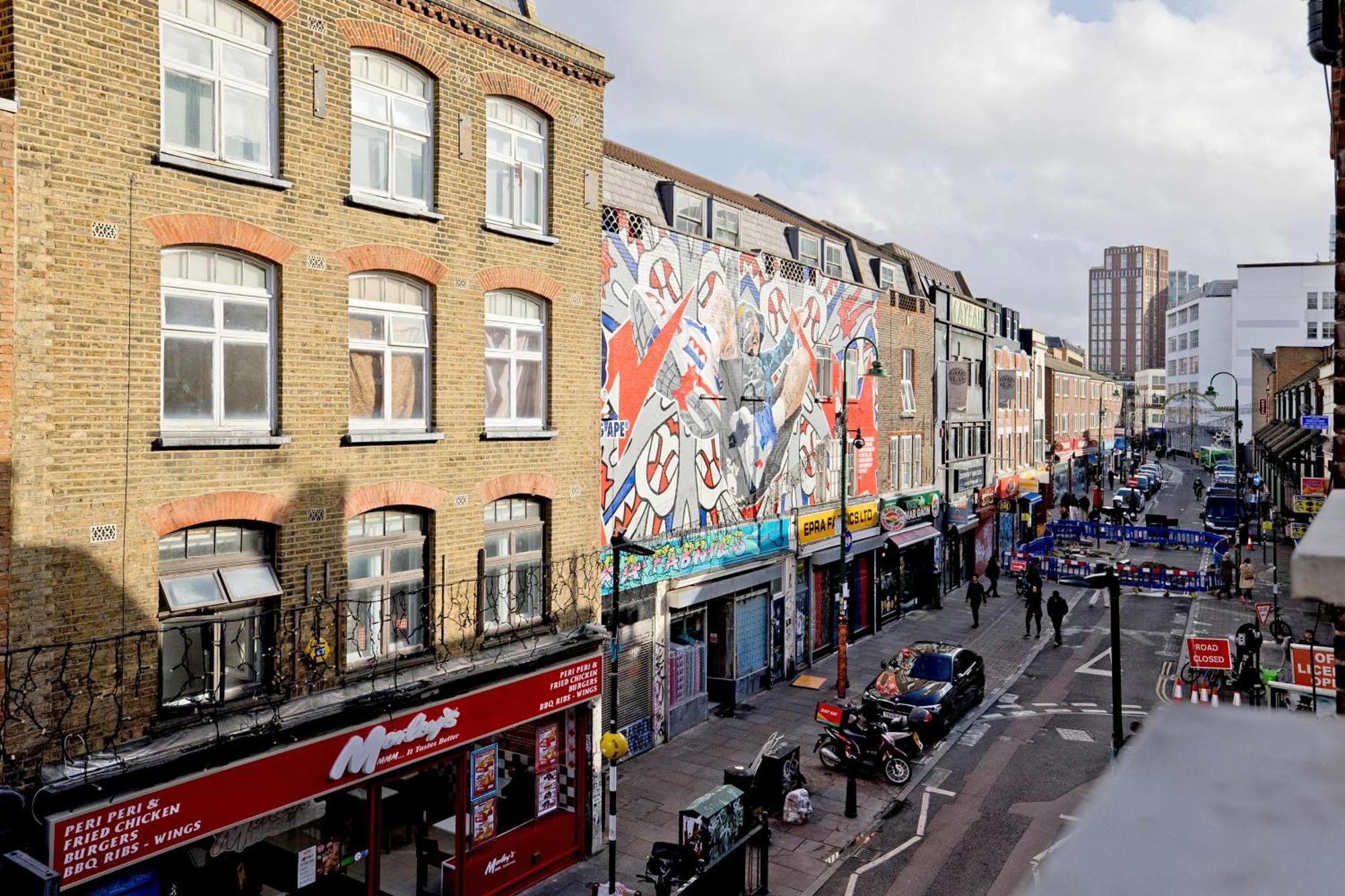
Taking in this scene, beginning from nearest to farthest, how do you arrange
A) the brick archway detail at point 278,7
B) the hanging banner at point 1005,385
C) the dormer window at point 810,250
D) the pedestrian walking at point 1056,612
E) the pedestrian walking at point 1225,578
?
the brick archway detail at point 278,7, the dormer window at point 810,250, the pedestrian walking at point 1056,612, the pedestrian walking at point 1225,578, the hanging banner at point 1005,385

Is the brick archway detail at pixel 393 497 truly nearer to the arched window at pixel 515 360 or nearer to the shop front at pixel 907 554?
the arched window at pixel 515 360

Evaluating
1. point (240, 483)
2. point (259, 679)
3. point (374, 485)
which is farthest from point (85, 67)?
point (259, 679)

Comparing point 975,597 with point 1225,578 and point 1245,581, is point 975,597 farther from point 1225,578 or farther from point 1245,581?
point 1225,578

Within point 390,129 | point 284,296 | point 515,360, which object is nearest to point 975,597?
point 515,360

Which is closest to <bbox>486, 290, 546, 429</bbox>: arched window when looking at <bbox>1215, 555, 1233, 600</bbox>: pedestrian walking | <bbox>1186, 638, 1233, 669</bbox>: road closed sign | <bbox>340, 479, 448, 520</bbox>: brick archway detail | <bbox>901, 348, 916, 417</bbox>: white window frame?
<bbox>340, 479, 448, 520</bbox>: brick archway detail

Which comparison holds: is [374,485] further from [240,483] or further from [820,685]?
[820,685]

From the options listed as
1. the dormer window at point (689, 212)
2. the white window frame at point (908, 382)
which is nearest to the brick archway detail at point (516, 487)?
the dormer window at point (689, 212)

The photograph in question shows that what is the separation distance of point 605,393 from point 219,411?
8658mm

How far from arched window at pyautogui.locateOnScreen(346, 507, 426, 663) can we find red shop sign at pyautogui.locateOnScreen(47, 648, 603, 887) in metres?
1.13

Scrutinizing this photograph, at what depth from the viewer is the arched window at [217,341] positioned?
10906mm

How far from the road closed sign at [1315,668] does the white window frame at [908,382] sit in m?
17.8

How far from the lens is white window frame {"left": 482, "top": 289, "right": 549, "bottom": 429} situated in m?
15.1

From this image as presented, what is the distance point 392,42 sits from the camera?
13031 mm

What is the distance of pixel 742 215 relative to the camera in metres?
25.3
